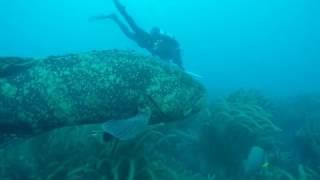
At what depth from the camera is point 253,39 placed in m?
84.9

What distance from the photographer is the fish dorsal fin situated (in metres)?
4.94

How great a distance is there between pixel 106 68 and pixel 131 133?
841mm

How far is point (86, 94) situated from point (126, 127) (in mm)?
587

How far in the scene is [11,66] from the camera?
4.96m

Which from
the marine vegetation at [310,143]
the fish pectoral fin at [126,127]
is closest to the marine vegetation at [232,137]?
the marine vegetation at [310,143]

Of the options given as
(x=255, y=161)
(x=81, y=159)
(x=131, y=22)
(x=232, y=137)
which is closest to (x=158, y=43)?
(x=131, y=22)

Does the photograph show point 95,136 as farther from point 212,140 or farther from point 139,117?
point 212,140

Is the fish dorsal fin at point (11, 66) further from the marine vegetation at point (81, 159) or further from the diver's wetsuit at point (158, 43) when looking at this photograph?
the diver's wetsuit at point (158, 43)

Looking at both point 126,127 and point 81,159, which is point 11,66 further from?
point 81,159

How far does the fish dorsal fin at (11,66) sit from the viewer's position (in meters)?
4.94

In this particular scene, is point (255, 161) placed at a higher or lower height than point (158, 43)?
lower

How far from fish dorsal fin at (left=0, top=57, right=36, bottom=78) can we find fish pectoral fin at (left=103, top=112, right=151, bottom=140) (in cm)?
112

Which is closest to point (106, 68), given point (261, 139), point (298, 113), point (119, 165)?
point (119, 165)

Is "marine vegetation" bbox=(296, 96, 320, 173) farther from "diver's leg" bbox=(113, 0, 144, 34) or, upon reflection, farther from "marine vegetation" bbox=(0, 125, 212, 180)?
"diver's leg" bbox=(113, 0, 144, 34)
